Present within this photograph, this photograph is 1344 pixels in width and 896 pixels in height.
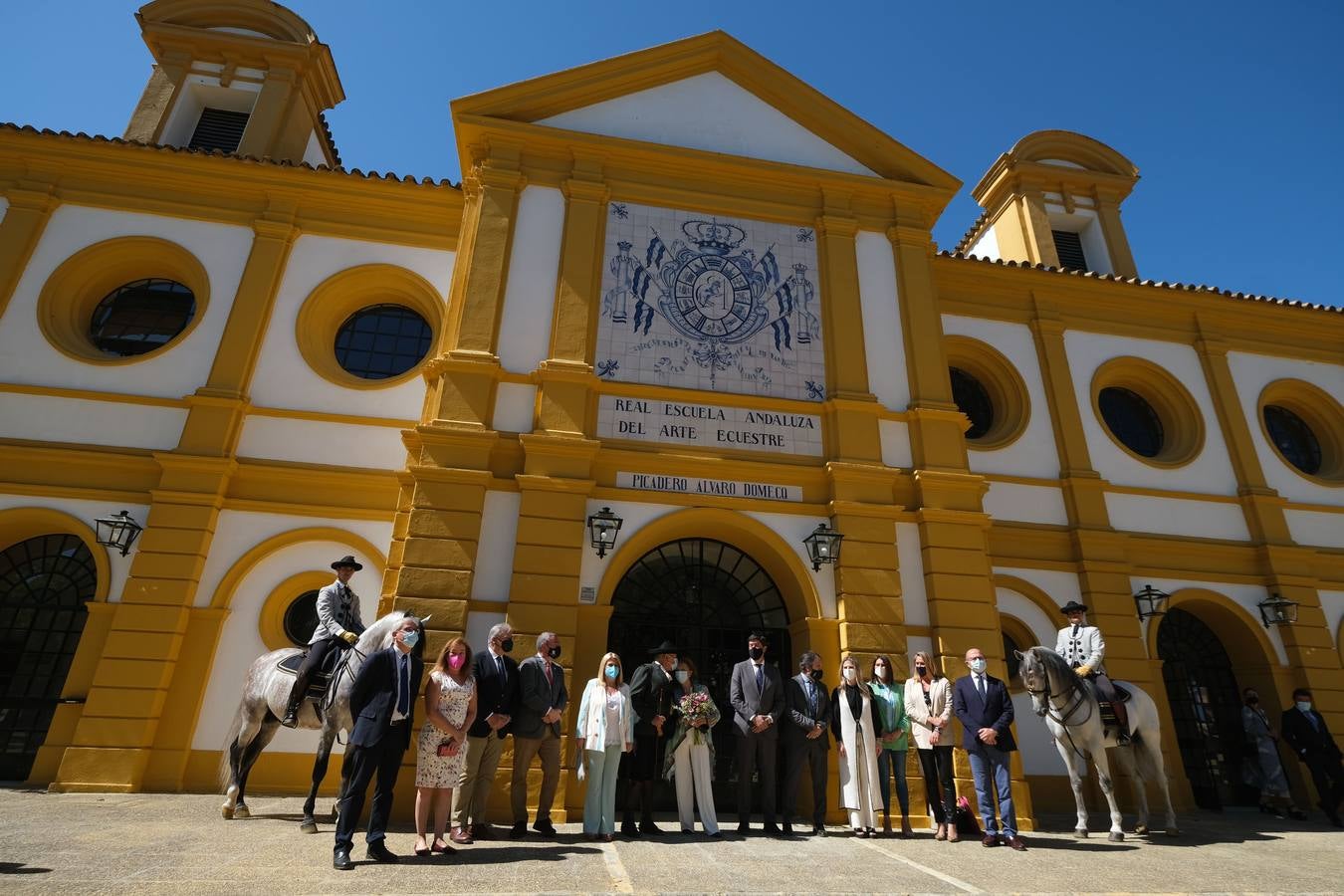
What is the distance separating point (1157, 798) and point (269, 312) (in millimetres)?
16893

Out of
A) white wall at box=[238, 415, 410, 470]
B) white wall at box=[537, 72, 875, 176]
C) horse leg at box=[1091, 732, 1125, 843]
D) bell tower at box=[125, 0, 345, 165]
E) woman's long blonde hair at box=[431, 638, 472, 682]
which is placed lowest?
horse leg at box=[1091, 732, 1125, 843]

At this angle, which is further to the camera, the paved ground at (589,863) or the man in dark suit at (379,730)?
the man in dark suit at (379,730)

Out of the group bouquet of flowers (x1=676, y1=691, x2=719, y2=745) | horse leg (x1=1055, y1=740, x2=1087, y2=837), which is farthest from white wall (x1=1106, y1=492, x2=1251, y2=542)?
bouquet of flowers (x1=676, y1=691, x2=719, y2=745)

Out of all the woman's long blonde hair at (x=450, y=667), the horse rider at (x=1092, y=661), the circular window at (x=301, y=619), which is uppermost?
the circular window at (x=301, y=619)

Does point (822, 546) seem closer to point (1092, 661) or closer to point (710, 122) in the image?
point (1092, 661)

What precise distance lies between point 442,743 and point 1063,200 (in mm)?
20353

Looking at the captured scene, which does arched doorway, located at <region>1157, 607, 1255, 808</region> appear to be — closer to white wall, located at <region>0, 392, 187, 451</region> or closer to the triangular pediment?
the triangular pediment

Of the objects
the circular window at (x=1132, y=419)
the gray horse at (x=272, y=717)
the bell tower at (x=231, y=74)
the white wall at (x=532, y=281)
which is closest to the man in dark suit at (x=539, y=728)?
the gray horse at (x=272, y=717)

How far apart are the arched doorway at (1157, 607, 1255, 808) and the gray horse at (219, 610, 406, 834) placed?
13672 millimetres

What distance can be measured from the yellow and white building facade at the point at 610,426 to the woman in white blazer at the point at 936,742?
4.85 feet

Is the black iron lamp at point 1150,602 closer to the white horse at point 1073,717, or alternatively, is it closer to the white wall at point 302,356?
the white horse at point 1073,717

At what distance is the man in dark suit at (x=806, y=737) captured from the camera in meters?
8.20

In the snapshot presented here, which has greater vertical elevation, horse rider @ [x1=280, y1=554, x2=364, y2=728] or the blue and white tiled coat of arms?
the blue and white tiled coat of arms

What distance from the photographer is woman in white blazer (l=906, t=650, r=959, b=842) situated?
8008 mm
